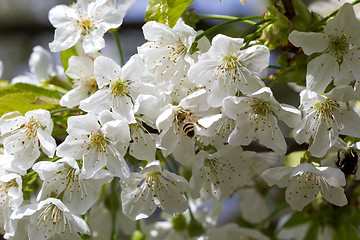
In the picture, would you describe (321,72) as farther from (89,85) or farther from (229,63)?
(89,85)

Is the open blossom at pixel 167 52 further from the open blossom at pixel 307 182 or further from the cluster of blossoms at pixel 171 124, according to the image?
the open blossom at pixel 307 182

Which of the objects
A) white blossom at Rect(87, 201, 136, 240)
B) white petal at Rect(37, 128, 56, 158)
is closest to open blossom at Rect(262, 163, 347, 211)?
white petal at Rect(37, 128, 56, 158)

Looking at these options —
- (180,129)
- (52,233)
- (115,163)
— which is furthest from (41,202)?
(180,129)

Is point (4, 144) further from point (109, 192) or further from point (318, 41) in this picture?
point (318, 41)

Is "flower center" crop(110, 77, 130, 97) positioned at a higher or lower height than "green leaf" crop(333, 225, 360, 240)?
higher

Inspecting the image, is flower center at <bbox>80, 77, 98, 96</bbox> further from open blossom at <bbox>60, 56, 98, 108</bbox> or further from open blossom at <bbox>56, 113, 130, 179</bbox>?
open blossom at <bbox>56, 113, 130, 179</bbox>

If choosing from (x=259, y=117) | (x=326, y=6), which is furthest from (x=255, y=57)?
(x=326, y=6)

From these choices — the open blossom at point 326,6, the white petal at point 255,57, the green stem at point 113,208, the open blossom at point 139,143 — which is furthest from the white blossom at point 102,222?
the open blossom at point 326,6
